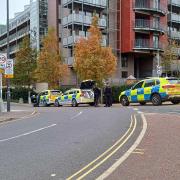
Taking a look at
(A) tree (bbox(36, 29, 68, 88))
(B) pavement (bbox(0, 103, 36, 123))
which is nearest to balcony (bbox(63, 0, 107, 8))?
(A) tree (bbox(36, 29, 68, 88))

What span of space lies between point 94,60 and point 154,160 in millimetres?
30671

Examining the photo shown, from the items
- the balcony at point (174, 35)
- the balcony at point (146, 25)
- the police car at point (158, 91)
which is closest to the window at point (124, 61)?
the balcony at point (146, 25)

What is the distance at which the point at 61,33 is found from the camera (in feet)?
197

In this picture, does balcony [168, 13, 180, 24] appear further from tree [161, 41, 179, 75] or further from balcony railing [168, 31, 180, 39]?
tree [161, 41, 179, 75]

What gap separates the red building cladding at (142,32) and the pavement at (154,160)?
43.0 m

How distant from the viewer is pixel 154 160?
8.73 m

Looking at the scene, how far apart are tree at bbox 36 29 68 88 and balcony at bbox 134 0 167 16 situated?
12.5 meters

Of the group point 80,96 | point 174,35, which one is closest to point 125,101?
point 80,96

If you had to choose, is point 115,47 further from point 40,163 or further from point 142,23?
point 40,163

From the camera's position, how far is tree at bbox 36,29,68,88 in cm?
4825

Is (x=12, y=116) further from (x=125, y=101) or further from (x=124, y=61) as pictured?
(x=124, y=61)

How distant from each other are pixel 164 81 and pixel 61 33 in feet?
114

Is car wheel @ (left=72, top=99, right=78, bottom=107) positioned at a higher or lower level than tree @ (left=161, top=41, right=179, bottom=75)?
lower

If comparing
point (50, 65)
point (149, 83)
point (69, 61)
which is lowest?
point (149, 83)
